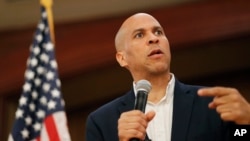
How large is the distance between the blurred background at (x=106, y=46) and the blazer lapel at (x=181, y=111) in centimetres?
187

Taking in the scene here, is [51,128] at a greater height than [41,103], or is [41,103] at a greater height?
[41,103]

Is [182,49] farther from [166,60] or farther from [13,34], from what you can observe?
[166,60]

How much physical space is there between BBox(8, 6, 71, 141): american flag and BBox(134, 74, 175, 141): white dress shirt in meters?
0.33

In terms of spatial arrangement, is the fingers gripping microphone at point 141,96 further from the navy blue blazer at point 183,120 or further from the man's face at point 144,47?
the man's face at point 144,47

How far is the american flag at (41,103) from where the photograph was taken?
7.12 ft

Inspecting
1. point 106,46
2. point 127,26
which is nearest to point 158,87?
point 127,26

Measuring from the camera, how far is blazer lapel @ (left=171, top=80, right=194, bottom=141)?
2.17 meters

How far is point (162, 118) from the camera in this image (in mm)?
2291

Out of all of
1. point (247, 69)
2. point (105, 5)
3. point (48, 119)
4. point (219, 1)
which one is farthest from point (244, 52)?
point (48, 119)

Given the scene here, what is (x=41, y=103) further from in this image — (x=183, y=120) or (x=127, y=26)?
(x=127, y=26)

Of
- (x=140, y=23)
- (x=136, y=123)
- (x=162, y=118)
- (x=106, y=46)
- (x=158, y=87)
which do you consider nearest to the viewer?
(x=136, y=123)

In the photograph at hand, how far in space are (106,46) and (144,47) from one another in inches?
71.8

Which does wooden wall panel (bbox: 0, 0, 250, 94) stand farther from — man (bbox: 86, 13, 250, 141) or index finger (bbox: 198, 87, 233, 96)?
index finger (bbox: 198, 87, 233, 96)

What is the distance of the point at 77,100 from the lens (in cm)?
452
